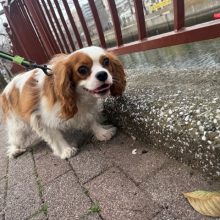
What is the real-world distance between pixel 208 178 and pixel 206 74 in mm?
828

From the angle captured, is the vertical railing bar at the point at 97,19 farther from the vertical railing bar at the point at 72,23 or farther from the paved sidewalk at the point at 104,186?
the paved sidewalk at the point at 104,186

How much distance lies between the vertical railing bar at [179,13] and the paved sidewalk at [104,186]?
39.5 inches

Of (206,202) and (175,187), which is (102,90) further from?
(206,202)

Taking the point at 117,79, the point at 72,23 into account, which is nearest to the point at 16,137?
the point at 117,79

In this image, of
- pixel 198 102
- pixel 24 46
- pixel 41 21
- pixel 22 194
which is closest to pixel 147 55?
pixel 198 102

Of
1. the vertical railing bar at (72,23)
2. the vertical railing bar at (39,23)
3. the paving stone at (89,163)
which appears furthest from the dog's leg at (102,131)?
the vertical railing bar at (39,23)

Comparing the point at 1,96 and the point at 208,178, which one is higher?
the point at 1,96

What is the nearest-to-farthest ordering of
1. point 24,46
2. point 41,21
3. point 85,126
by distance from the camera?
1. point 85,126
2. point 41,21
3. point 24,46

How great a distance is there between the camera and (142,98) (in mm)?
Answer: 2314

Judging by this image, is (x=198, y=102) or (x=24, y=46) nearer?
(x=198, y=102)

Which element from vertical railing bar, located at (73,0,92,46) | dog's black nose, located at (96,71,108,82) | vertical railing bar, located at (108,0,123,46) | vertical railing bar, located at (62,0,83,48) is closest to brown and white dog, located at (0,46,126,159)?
dog's black nose, located at (96,71,108,82)

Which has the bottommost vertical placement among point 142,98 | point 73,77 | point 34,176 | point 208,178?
point 34,176

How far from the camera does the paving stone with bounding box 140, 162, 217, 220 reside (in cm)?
156

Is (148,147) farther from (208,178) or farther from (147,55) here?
(147,55)
